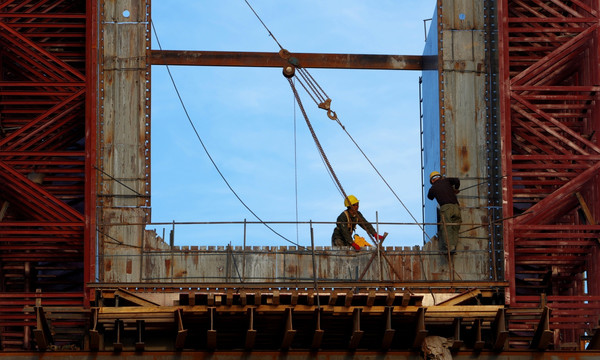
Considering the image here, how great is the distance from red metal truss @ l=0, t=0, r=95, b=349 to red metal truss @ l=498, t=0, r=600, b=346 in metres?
10.5

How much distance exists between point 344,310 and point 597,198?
8.29 m

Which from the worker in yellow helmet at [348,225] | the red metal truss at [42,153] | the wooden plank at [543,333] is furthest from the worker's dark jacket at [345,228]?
the red metal truss at [42,153]

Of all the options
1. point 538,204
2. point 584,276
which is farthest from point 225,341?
point 584,276

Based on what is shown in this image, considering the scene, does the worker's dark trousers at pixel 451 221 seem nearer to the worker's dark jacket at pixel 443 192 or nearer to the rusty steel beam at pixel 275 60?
the worker's dark jacket at pixel 443 192

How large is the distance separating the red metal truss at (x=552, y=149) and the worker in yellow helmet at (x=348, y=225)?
3.44 m

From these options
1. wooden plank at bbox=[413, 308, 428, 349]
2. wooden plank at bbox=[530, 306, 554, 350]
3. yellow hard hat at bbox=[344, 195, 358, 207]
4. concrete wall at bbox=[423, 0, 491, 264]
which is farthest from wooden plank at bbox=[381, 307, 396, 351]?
yellow hard hat at bbox=[344, 195, 358, 207]

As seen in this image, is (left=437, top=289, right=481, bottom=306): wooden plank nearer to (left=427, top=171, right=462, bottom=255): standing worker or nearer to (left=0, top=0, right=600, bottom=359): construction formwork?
(left=0, top=0, right=600, bottom=359): construction formwork

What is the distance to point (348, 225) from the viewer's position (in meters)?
37.9

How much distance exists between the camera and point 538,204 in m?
37.5

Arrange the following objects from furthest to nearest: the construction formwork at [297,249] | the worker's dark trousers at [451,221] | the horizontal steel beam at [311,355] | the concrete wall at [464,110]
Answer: the concrete wall at [464,110]
the worker's dark trousers at [451,221]
the construction formwork at [297,249]
the horizontal steel beam at [311,355]

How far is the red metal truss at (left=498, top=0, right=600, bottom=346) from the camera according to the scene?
3747 centimetres

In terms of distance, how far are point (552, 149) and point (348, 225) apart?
19.3 feet

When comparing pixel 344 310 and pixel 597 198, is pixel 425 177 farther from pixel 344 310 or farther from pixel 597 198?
pixel 344 310

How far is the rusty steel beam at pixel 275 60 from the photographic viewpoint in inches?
1596
